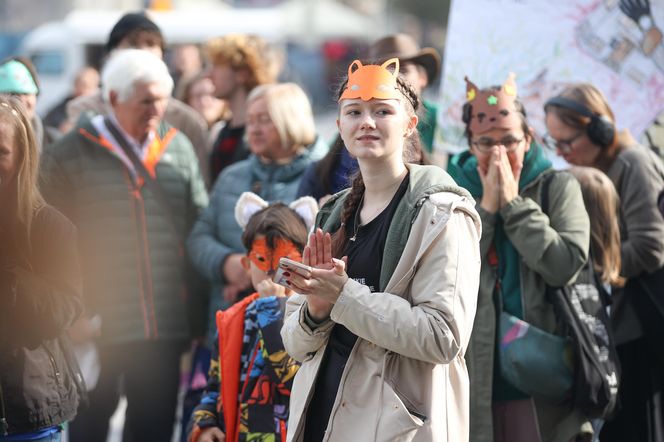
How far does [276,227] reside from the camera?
510 cm

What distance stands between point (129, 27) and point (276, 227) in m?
2.84

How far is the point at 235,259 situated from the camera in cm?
636

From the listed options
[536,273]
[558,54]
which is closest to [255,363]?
[536,273]

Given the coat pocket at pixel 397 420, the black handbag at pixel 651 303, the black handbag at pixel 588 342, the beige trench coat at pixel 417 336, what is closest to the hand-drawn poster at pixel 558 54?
the black handbag at pixel 651 303

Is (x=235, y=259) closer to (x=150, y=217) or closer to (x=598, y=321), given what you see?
(x=150, y=217)

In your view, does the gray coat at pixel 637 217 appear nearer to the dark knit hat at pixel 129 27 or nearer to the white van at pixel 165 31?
the dark knit hat at pixel 129 27

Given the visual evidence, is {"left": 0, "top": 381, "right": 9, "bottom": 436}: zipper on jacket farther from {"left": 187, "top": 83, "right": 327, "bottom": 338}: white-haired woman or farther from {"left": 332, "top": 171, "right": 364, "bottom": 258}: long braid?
{"left": 187, "top": 83, "right": 327, "bottom": 338}: white-haired woman

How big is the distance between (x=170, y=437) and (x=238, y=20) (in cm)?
2481

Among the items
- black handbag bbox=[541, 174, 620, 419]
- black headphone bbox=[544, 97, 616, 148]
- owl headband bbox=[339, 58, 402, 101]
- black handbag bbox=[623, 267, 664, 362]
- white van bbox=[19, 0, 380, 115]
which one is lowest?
white van bbox=[19, 0, 380, 115]

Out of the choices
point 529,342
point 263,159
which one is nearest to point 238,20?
point 263,159

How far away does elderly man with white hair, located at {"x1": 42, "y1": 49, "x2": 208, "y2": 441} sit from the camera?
6.30 m

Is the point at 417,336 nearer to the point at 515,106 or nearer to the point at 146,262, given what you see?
the point at 515,106

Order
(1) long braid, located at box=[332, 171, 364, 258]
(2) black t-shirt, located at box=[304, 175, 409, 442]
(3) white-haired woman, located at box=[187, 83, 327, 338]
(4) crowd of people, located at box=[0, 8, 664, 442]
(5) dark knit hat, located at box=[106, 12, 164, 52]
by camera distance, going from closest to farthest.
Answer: (4) crowd of people, located at box=[0, 8, 664, 442] < (2) black t-shirt, located at box=[304, 175, 409, 442] < (1) long braid, located at box=[332, 171, 364, 258] < (3) white-haired woman, located at box=[187, 83, 327, 338] < (5) dark knit hat, located at box=[106, 12, 164, 52]

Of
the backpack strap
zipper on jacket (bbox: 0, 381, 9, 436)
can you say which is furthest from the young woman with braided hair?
the backpack strap
